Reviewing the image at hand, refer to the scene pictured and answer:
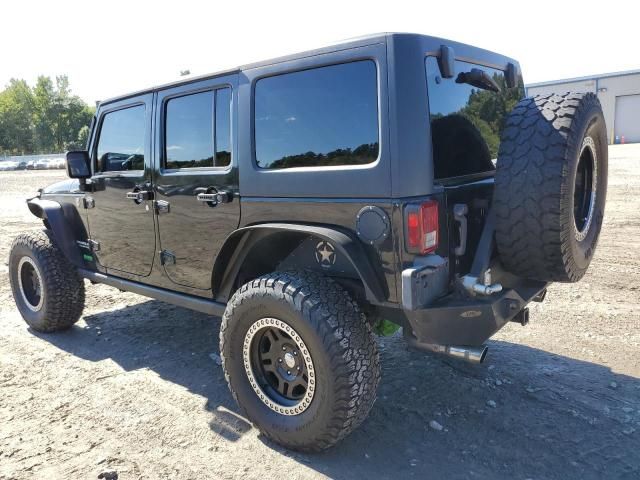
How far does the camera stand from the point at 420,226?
2.39 metres

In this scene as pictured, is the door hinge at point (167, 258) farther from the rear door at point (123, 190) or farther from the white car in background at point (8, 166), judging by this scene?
the white car in background at point (8, 166)

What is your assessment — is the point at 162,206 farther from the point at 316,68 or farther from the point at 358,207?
the point at 358,207

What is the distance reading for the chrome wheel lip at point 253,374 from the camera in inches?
106

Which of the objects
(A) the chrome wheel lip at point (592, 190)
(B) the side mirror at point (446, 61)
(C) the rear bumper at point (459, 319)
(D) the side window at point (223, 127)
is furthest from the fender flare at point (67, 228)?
(A) the chrome wheel lip at point (592, 190)

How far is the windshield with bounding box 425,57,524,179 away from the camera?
8.54 feet

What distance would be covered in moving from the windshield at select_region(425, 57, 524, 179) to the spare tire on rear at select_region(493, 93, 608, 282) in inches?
11.2

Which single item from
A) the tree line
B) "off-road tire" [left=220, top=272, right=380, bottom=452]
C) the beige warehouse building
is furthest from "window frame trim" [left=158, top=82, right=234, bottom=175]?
the tree line

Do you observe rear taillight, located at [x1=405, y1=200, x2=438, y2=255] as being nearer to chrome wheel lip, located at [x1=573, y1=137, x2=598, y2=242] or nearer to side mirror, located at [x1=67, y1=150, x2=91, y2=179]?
chrome wheel lip, located at [x1=573, y1=137, x2=598, y2=242]

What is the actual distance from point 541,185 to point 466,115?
0.70 metres

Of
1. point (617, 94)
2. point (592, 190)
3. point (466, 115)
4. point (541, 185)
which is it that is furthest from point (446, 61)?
point (617, 94)

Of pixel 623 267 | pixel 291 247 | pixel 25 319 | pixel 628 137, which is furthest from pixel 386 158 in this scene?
pixel 628 137

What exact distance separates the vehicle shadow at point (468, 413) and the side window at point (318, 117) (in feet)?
5.30

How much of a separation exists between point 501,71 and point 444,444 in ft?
7.87

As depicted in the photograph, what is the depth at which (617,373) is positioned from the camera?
3615mm
